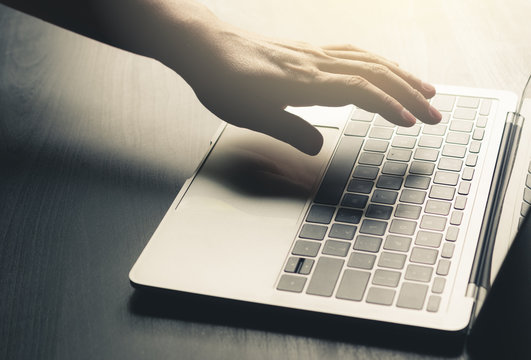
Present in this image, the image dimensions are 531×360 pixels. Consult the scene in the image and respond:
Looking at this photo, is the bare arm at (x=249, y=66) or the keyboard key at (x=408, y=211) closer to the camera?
the keyboard key at (x=408, y=211)

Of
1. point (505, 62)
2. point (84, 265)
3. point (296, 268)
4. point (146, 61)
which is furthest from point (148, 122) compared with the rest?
point (505, 62)

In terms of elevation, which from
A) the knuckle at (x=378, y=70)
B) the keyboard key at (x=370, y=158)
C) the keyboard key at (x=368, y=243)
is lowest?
the keyboard key at (x=370, y=158)

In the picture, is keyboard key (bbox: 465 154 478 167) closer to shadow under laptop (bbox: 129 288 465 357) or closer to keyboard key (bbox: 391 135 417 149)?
keyboard key (bbox: 391 135 417 149)

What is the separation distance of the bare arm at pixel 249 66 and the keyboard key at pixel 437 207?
0.12 m

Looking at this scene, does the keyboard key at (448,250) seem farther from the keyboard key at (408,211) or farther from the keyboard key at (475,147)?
the keyboard key at (475,147)

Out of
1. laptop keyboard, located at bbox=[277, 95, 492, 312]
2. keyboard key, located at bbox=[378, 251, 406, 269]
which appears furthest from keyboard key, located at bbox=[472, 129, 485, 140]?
keyboard key, located at bbox=[378, 251, 406, 269]

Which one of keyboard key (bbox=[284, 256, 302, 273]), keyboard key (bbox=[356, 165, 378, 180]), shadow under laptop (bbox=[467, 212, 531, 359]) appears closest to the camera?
shadow under laptop (bbox=[467, 212, 531, 359])

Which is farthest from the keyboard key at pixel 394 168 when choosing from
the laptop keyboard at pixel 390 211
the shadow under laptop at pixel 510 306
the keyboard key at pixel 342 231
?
the shadow under laptop at pixel 510 306

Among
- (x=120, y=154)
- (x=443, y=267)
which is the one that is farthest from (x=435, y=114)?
(x=120, y=154)

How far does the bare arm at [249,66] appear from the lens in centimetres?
73

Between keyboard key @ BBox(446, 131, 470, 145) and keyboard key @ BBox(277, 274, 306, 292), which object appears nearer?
keyboard key @ BBox(277, 274, 306, 292)

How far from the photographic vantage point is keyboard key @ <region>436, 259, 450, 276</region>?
552 mm

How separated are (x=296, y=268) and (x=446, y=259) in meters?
0.14

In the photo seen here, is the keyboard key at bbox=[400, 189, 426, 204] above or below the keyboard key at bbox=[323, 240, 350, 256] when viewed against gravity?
below
